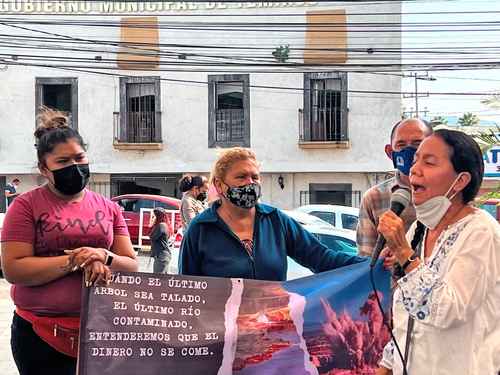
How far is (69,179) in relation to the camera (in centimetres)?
306

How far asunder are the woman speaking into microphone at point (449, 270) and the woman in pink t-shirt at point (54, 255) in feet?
4.84

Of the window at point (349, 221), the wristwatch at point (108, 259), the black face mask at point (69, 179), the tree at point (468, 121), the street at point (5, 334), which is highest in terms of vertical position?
the tree at point (468, 121)

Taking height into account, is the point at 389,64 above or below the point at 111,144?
above

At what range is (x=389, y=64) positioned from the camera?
70.7 ft

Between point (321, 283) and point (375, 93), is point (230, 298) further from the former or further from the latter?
point (375, 93)

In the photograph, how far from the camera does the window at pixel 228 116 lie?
897 inches

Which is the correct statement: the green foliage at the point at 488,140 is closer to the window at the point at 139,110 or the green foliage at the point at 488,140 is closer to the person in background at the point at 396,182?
the person in background at the point at 396,182

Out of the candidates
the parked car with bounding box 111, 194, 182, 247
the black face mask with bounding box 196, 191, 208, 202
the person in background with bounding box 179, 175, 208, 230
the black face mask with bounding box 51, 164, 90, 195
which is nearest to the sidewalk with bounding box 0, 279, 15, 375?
the person in background with bounding box 179, 175, 208, 230

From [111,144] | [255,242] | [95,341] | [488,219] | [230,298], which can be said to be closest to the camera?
[488,219]

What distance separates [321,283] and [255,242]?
0.42m

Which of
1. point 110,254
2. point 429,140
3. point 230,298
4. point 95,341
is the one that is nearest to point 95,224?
point 110,254

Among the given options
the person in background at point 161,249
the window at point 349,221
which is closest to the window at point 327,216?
the window at point 349,221

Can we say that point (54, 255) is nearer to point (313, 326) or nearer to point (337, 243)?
point (313, 326)

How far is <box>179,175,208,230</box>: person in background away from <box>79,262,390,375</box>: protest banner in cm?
537
